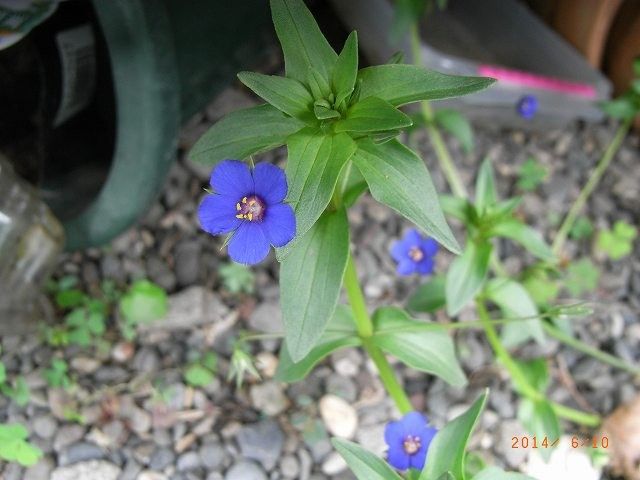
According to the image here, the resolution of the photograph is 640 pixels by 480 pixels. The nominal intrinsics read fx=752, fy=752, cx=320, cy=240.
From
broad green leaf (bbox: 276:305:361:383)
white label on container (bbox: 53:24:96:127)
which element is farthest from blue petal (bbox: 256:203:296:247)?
white label on container (bbox: 53:24:96:127)

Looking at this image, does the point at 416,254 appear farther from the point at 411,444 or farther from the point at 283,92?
the point at 283,92

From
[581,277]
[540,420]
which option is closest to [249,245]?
[540,420]

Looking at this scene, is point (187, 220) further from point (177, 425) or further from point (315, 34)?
point (315, 34)

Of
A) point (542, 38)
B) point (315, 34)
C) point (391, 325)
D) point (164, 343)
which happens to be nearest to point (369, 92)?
point (315, 34)

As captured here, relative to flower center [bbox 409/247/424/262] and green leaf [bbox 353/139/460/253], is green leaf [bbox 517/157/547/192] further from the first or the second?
green leaf [bbox 353/139/460/253]

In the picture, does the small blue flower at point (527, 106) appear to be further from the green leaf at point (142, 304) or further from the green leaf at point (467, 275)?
the green leaf at point (142, 304)

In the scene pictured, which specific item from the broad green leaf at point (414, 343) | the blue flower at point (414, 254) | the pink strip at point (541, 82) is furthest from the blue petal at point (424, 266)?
the pink strip at point (541, 82)
